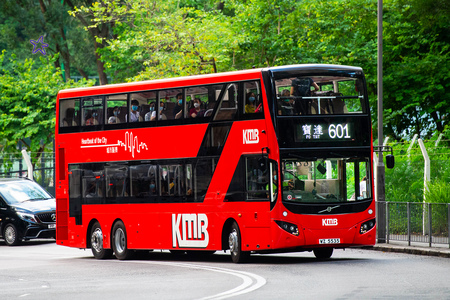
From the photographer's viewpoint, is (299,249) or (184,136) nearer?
(299,249)

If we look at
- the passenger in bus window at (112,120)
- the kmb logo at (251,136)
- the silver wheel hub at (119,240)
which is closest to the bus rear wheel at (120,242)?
the silver wheel hub at (119,240)

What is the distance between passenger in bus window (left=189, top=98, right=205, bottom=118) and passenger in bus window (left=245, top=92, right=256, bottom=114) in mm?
1413

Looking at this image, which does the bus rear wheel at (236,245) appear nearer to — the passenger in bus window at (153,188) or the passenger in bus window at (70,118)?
the passenger in bus window at (153,188)

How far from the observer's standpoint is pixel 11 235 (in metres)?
28.6

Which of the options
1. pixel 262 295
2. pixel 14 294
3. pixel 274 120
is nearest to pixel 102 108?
pixel 274 120

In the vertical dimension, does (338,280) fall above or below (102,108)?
below

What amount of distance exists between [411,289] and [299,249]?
5.27 metres

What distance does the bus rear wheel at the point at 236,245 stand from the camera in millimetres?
18781

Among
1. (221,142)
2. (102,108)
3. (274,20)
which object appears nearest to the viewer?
(221,142)

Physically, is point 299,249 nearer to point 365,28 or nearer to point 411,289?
point 411,289

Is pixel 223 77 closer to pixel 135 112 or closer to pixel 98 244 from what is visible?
pixel 135 112

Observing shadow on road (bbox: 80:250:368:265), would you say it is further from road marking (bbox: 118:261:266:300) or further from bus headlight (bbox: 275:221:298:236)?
road marking (bbox: 118:261:266:300)

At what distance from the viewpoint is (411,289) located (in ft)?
43.4

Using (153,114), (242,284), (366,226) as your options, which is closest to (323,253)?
(366,226)
